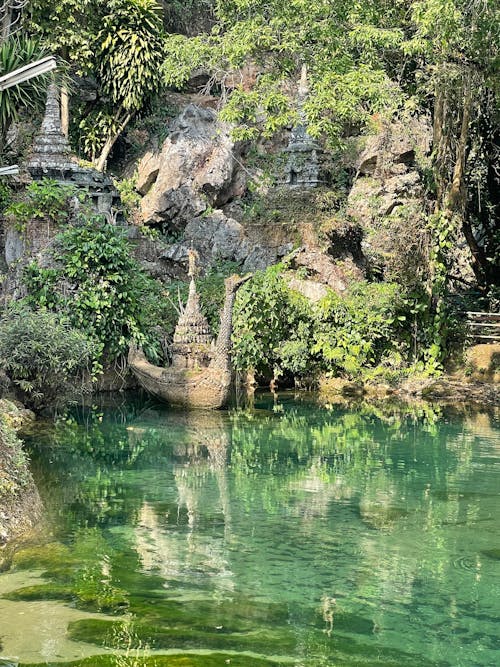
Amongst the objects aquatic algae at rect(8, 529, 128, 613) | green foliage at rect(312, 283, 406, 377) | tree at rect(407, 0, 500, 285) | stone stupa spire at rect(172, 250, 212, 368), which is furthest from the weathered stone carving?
aquatic algae at rect(8, 529, 128, 613)

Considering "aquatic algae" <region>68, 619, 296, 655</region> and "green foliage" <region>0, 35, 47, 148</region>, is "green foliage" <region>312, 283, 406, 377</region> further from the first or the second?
"aquatic algae" <region>68, 619, 296, 655</region>

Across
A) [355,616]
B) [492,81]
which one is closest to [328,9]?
[492,81]

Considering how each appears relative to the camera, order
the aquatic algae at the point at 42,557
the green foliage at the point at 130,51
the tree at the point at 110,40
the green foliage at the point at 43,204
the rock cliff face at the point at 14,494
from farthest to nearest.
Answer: the green foliage at the point at 130,51 → the tree at the point at 110,40 → the green foliage at the point at 43,204 → the rock cliff face at the point at 14,494 → the aquatic algae at the point at 42,557

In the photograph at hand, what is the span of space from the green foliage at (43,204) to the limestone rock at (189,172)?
19.2 feet

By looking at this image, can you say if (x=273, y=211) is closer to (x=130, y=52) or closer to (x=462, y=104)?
(x=462, y=104)

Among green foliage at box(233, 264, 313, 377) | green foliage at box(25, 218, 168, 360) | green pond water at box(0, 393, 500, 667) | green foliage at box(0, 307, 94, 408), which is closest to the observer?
green pond water at box(0, 393, 500, 667)

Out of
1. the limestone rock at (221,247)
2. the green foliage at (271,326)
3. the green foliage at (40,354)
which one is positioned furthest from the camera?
the limestone rock at (221,247)

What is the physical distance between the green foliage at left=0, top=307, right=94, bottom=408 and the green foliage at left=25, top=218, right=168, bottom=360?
6.12ft

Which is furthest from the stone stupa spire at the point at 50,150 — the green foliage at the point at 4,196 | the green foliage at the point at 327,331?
the green foliage at the point at 327,331

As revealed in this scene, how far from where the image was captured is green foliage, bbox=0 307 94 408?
13195mm

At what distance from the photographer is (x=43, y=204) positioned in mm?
16797

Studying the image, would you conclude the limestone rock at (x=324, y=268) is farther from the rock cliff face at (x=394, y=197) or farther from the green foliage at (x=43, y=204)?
the green foliage at (x=43, y=204)

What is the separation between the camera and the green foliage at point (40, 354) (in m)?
13.2

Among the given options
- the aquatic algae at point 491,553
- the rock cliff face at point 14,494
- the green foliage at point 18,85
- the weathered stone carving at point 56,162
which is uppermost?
the green foliage at point 18,85
